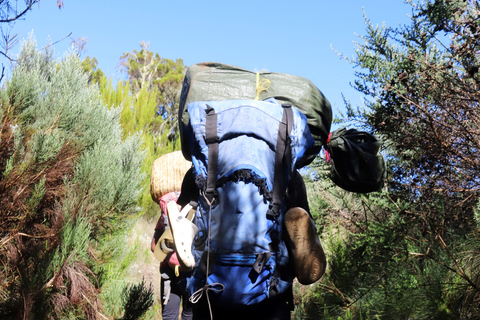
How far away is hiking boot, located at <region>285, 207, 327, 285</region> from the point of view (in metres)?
2.12

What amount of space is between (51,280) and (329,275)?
8.55 feet

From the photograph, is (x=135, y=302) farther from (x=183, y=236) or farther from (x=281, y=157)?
(x=281, y=157)

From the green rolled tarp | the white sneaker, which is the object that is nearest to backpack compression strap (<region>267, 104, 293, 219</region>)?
the green rolled tarp

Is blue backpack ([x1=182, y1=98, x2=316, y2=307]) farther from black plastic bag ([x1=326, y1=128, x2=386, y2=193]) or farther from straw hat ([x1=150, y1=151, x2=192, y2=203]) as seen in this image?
straw hat ([x1=150, y1=151, x2=192, y2=203])

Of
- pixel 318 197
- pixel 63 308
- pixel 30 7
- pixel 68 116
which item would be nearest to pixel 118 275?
pixel 63 308

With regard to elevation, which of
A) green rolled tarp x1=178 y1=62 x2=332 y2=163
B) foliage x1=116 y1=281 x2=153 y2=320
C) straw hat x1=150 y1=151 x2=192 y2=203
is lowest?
foliage x1=116 y1=281 x2=153 y2=320

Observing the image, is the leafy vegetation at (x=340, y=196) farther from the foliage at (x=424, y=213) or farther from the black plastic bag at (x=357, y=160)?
the black plastic bag at (x=357, y=160)

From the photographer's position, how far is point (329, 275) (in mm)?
4949

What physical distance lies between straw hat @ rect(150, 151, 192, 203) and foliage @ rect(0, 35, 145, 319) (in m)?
0.80

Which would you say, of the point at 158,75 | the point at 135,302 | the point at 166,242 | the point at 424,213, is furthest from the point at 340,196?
the point at 158,75

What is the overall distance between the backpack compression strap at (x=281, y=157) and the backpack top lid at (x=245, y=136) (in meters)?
0.02

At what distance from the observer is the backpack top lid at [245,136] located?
2096 millimetres

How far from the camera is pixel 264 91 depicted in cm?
252

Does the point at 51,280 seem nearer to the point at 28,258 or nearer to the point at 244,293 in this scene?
the point at 28,258
